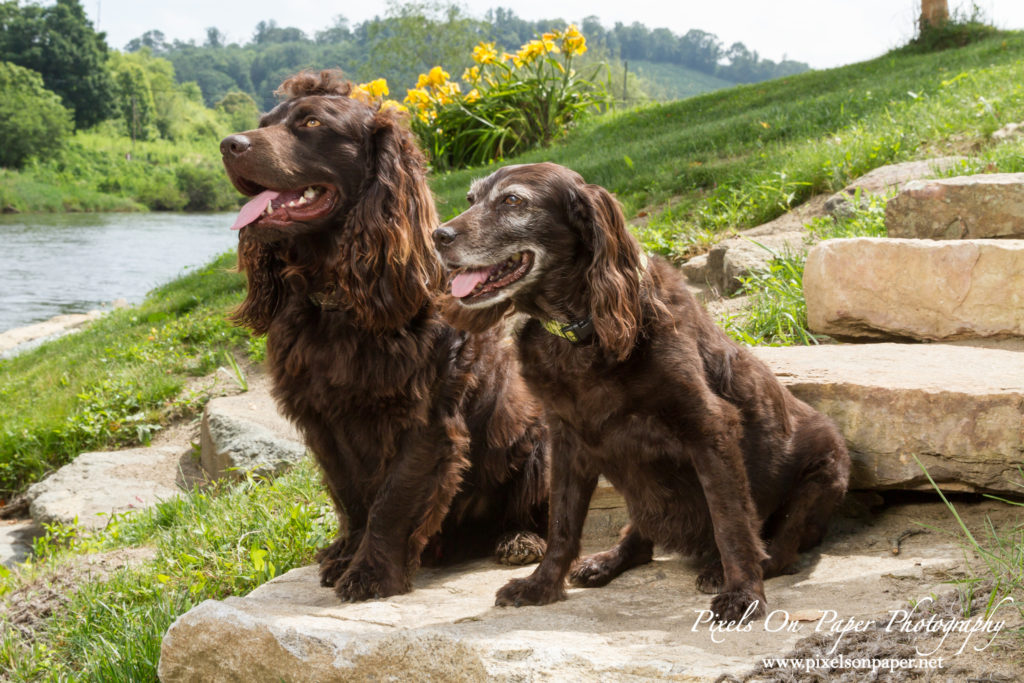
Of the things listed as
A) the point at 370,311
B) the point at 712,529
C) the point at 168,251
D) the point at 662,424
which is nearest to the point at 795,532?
the point at 712,529

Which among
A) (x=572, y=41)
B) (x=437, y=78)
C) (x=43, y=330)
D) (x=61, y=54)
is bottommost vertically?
(x=43, y=330)

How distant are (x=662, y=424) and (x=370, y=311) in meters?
1.18

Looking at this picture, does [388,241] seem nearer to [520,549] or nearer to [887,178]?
[520,549]

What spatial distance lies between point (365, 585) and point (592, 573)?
0.82m

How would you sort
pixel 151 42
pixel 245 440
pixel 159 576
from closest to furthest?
pixel 159 576
pixel 245 440
pixel 151 42

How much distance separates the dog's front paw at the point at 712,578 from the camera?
301 cm

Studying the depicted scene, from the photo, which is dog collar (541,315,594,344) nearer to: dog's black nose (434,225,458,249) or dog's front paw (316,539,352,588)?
dog's black nose (434,225,458,249)

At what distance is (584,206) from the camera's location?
2881 millimetres

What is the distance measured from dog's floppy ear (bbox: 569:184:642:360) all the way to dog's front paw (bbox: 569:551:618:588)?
0.91 metres

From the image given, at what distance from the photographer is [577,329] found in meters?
2.91

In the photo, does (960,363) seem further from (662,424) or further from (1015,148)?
(1015,148)

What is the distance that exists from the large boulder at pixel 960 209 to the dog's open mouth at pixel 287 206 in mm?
3413

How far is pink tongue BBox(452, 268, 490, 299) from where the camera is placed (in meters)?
2.85

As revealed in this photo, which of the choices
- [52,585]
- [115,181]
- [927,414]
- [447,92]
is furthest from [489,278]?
[115,181]
